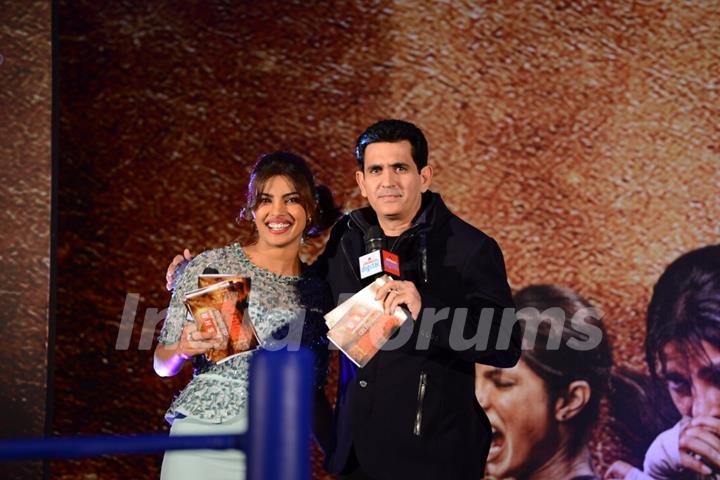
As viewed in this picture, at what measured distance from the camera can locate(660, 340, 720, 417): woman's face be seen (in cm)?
339

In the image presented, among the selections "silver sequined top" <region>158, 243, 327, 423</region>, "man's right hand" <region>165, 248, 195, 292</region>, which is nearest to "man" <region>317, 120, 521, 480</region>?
"silver sequined top" <region>158, 243, 327, 423</region>

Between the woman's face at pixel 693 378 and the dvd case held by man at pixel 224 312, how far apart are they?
76.3 inches

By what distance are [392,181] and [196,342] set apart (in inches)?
24.8

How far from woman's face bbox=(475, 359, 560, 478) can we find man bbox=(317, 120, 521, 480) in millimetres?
1303

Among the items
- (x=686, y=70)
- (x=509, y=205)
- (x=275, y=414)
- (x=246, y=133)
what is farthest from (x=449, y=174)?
(x=275, y=414)

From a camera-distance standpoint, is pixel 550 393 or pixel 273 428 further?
pixel 550 393

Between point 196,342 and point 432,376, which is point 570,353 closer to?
point 432,376

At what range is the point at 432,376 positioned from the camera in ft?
6.80

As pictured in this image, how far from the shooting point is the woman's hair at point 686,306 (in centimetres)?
344

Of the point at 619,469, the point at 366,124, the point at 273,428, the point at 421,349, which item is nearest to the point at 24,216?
the point at 366,124

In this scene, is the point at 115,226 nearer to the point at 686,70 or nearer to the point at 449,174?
the point at 449,174

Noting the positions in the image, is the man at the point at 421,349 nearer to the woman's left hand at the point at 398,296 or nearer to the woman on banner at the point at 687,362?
the woman's left hand at the point at 398,296

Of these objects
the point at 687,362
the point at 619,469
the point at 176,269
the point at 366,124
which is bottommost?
the point at 619,469

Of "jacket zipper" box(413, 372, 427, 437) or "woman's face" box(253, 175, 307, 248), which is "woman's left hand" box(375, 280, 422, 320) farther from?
"woman's face" box(253, 175, 307, 248)
